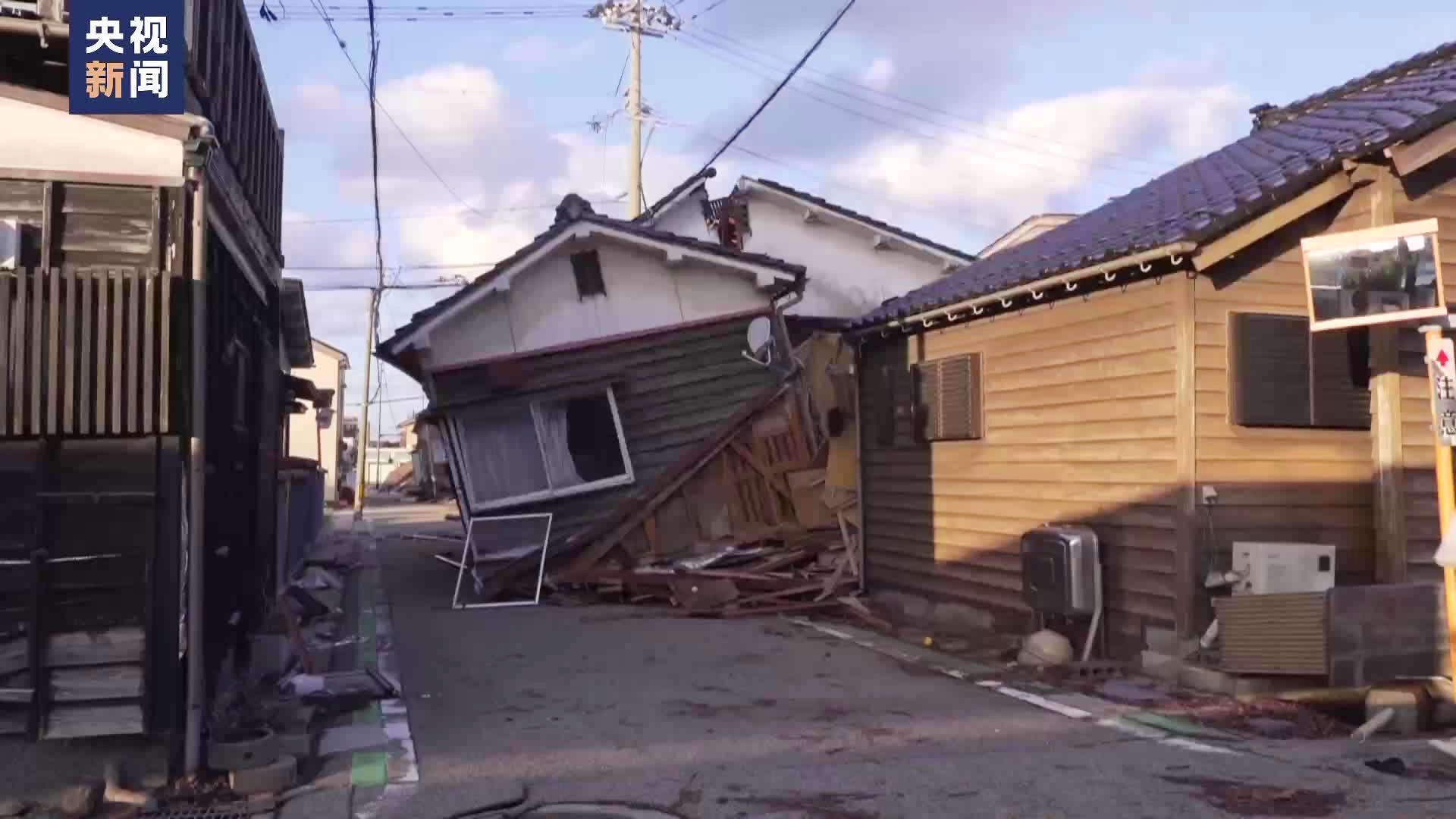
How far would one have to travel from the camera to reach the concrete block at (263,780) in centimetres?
698

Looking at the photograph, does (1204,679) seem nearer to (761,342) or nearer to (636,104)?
(761,342)

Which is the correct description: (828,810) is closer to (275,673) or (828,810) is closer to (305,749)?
(305,749)

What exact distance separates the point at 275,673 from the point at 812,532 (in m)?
7.76

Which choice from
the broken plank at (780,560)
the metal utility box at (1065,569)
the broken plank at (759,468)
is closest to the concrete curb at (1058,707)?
the metal utility box at (1065,569)

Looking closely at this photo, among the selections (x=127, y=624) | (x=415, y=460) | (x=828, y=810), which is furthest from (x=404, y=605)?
(x=415, y=460)

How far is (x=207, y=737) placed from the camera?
735 cm

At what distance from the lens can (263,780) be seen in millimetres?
7012

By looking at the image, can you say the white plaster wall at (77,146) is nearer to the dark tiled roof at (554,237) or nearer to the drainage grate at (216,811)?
the drainage grate at (216,811)

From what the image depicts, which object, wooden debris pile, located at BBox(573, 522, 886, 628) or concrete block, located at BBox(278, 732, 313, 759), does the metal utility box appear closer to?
wooden debris pile, located at BBox(573, 522, 886, 628)

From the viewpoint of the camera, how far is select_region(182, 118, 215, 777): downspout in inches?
278

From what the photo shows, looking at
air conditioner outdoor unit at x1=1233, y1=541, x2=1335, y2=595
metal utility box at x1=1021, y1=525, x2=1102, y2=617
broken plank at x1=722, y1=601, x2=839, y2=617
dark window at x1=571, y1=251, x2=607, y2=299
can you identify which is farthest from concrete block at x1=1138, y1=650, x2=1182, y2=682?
dark window at x1=571, y1=251, x2=607, y2=299

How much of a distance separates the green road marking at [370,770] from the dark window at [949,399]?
6.81 meters

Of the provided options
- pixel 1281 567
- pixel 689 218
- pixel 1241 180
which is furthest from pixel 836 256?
pixel 1281 567

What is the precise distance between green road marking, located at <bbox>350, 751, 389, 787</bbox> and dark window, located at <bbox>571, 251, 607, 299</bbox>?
1074cm
